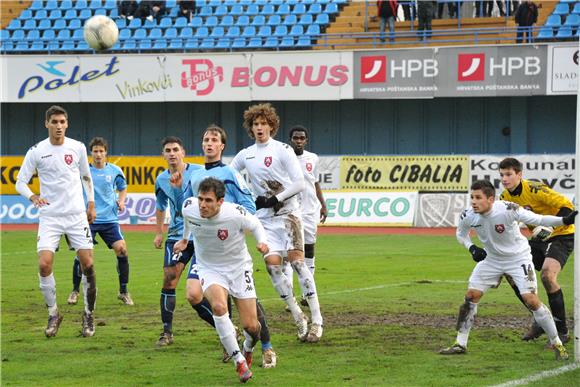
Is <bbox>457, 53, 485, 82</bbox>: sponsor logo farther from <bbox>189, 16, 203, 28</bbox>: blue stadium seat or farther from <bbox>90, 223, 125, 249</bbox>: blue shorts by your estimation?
<bbox>90, 223, 125, 249</bbox>: blue shorts

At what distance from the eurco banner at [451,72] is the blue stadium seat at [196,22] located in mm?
6535

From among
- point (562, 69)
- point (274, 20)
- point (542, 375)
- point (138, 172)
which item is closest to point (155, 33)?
point (274, 20)

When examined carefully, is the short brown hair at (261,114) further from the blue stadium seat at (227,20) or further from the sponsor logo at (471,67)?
the blue stadium seat at (227,20)

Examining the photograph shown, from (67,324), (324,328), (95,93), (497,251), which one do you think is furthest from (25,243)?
(497,251)

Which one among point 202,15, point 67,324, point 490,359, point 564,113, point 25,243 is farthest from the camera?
point 202,15

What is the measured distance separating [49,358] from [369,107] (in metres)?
26.6

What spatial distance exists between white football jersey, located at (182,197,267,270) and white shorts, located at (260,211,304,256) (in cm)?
200

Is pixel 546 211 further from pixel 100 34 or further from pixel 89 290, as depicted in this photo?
pixel 100 34

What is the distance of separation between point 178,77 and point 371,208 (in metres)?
8.40

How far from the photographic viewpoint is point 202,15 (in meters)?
36.9

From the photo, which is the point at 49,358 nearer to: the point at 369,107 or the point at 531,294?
the point at 531,294

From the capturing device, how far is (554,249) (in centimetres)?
1109

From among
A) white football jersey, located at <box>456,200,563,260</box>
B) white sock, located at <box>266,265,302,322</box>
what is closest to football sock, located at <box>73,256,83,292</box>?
white sock, located at <box>266,265,302,322</box>

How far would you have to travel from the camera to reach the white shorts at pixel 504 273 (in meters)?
10.0
